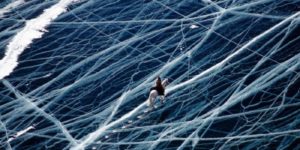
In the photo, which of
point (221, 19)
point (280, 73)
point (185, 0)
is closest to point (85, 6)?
point (185, 0)

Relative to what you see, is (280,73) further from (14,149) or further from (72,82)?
(14,149)

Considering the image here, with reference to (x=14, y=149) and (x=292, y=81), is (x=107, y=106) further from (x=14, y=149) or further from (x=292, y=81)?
(x=292, y=81)

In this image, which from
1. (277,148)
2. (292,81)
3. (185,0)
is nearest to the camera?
(277,148)

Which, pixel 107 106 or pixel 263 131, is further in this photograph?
pixel 107 106

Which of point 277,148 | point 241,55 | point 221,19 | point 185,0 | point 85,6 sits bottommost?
point 277,148

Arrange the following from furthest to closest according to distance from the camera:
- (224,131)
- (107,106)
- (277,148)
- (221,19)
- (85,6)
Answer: (85,6) → (221,19) → (107,106) → (224,131) → (277,148)

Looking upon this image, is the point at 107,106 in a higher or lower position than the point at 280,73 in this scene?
higher
